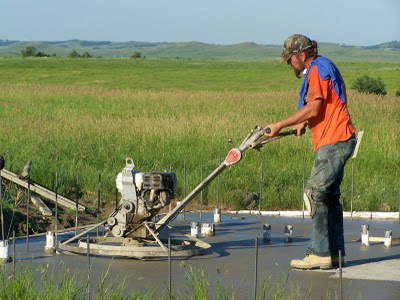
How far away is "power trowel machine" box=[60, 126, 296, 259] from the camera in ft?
24.9

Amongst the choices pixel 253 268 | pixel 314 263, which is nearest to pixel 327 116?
pixel 314 263

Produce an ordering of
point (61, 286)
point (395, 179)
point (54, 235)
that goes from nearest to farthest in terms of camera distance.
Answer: point (61, 286) < point (54, 235) < point (395, 179)

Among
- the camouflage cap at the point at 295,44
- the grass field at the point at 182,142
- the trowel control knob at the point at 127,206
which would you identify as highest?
the camouflage cap at the point at 295,44

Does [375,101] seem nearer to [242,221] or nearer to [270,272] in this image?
[242,221]

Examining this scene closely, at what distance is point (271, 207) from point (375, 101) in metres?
18.7

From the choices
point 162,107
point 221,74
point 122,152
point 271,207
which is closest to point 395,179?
point 271,207

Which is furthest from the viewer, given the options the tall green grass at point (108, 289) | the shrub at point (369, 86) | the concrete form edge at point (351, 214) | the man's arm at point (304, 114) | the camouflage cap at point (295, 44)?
the shrub at point (369, 86)

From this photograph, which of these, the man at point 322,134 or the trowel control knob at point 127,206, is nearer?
the man at point 322,134

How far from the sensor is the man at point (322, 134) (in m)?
7.22

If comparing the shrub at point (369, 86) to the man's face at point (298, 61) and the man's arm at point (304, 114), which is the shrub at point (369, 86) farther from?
the man's arm at point (304, 114)

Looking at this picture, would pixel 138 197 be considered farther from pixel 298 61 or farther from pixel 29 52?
pixel 29 52

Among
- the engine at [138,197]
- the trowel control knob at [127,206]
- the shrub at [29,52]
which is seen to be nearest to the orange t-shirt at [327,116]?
the engine at [138,197]

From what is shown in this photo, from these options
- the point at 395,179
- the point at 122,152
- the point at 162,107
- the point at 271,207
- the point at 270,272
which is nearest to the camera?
the point at 270,272

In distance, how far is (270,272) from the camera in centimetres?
733
